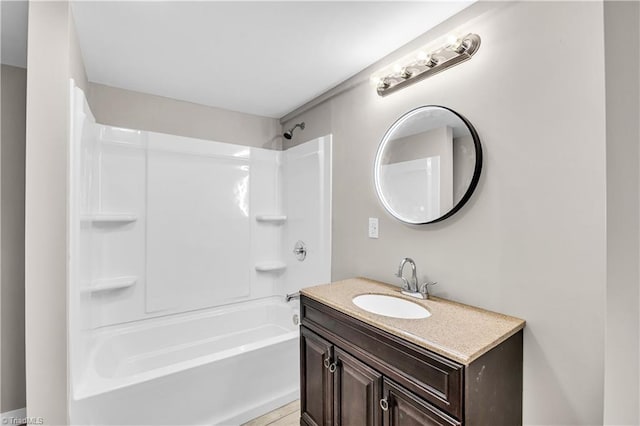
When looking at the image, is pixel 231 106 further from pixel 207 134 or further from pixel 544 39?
pixel 544 39

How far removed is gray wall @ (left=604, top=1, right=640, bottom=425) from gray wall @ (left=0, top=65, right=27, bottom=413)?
2.81 m

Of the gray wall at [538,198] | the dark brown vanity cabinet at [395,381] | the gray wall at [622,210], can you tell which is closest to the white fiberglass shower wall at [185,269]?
the dark brown vanity cabinet at [395,381]

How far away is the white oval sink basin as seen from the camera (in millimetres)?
1549

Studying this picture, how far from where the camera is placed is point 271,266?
2.98m

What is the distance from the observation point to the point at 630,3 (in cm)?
33

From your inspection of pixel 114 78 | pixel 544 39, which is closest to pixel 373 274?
pixel 544 39

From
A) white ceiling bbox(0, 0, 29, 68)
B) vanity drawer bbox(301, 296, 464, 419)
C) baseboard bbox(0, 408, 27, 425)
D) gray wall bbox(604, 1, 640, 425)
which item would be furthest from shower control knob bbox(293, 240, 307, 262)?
gray wall bbox(604, 1, 640, 425)

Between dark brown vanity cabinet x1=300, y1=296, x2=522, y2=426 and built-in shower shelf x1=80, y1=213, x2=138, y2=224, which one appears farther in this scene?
built-in shower shelf x1=80, y1=213, x2=138, y2=224

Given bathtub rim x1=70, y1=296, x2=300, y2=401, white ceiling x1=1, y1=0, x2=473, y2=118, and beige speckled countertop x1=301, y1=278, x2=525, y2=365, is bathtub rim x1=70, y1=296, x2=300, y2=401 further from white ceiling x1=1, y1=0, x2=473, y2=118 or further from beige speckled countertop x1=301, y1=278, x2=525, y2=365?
white ceiling x1=1, y1=0, x2=473, y2=118

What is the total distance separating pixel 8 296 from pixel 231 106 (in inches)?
85.6

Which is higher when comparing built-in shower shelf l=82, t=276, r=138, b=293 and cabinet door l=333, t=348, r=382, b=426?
built-in shower shelf l=82, t=276, r=138, b=293

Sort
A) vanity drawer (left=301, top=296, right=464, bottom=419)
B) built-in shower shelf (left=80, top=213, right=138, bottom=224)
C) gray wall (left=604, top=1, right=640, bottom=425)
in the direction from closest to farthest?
gray wall (left=604, top=1, right=640, bottom=425) → vanity drawer (left=301, top=296, right=464, bottom=419) → built-in shower shelf (left=80, top=213, right=138, bottom=224)

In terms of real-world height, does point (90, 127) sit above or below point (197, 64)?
below

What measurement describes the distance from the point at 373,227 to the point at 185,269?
68.3 inches
